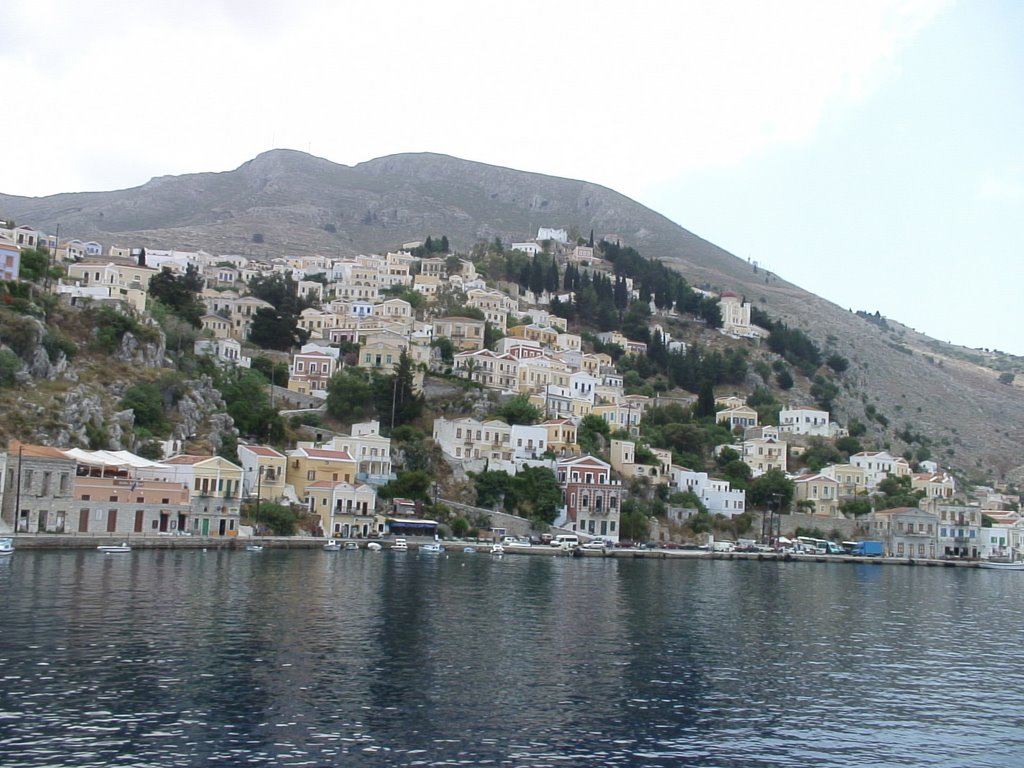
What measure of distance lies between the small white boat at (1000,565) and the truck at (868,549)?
882 centimetres

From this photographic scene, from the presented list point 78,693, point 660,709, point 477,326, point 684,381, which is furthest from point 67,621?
point 684,381

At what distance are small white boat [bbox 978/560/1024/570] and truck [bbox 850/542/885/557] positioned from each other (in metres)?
8.82

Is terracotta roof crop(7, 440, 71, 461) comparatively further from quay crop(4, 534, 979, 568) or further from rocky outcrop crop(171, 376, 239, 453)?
rocky outcrop crop(171, 376, 239, 453)

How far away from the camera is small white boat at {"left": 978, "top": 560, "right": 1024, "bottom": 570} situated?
282 ft

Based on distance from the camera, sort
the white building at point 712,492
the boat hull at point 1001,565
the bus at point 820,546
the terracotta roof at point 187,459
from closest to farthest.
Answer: the terracotta roof at point 187,459 < the bus at point 820,546 < the white building at point 712,492 < the boat hull at point 1001,565

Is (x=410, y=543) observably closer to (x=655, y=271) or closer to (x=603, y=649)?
(x=603, y=649)

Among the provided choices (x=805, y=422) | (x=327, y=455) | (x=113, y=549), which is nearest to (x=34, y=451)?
(x=113, y=549)

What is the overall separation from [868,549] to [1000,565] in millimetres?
11563

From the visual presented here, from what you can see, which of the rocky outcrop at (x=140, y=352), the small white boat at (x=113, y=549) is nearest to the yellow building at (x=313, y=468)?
the rocky outcrop at (x=140, y=352)

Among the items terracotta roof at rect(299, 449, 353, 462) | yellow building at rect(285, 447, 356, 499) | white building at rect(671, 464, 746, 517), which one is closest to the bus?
white building at rect(671, 464, 746, 517)

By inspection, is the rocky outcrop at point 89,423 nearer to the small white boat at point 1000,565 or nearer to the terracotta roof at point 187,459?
the terracotta roof at point 187,459

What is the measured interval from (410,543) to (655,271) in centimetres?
8766

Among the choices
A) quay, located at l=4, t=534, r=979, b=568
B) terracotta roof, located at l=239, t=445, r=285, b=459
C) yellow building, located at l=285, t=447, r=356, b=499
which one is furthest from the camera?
yellow building, located at l=285, t=447, r=356, b=499

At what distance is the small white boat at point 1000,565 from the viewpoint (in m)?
85.9
